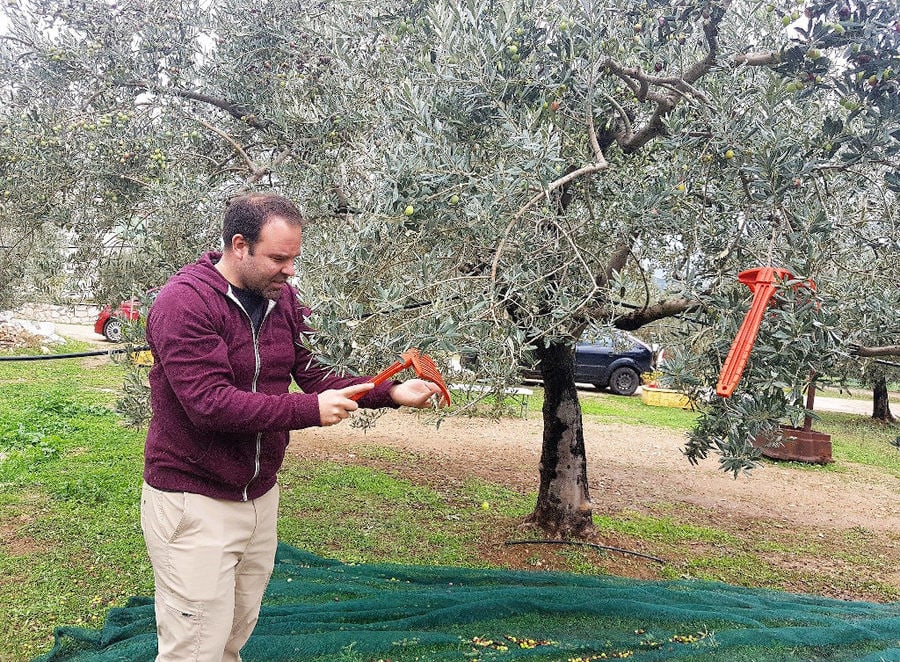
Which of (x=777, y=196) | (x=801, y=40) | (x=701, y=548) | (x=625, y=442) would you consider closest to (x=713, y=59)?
(x=801, y=40)

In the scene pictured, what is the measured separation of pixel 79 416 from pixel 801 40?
32.2 feet

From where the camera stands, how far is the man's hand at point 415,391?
104 inches

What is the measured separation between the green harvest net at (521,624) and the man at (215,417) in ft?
3.80

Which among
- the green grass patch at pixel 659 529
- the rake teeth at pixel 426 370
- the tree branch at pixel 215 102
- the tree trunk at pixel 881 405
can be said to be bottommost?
the green grass patch at pixel 659 529

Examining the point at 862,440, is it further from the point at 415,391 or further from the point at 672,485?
the point at 415,391

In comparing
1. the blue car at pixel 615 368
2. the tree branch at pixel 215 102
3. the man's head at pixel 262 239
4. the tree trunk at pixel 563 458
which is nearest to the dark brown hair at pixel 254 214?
the man's head at pixel 262 239

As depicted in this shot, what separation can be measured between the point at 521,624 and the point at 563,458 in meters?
2.18

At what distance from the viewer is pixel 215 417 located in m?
2.26

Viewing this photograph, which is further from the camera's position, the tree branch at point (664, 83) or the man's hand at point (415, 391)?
the tree branch at point (664, 83)

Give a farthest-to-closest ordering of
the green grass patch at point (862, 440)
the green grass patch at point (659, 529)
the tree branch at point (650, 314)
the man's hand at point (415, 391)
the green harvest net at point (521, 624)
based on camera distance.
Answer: the green grass patch at point (862, 440) → the green grass patch at point (659, 529) → the tree branch at point (650, 314) → the green harvest net at point (521, 624) → the man's hand at point (415, 391)

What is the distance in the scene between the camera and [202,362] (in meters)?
2.28

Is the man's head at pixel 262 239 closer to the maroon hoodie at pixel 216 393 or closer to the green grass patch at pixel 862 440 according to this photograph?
the maroon hoodie at pixel 216 393

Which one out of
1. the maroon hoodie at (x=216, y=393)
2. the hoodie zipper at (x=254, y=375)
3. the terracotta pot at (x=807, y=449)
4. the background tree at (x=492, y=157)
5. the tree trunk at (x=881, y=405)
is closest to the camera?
the maroon hoodie at (x=216, y=393)

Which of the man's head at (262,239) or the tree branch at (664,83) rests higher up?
the tree branch at (664,83)
